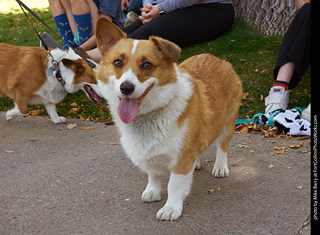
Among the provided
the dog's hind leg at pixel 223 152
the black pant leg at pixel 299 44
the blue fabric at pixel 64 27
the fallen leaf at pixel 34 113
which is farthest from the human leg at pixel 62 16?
the dog's hind leg at pixel 223 152

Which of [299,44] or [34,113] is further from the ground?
[299,44]

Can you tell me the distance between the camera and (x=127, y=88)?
8.18ft

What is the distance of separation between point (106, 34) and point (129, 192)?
1275 millimetres

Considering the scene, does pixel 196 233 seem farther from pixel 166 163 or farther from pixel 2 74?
pixel 2 74

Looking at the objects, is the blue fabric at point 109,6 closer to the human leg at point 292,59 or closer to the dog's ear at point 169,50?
the human leg at point 292,59

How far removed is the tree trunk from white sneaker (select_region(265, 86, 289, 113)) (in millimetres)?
1774

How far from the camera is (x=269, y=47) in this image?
606 cm

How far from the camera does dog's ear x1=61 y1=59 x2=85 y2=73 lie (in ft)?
16.8

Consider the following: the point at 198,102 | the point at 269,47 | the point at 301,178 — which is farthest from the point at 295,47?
the point at 198,102

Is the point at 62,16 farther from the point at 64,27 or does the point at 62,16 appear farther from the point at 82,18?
the point at 82,18

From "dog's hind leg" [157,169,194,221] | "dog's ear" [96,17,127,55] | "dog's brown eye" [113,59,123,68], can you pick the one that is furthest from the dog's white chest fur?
"dog's ear" [96,17,127,55]

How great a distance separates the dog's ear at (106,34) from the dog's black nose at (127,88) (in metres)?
0.50

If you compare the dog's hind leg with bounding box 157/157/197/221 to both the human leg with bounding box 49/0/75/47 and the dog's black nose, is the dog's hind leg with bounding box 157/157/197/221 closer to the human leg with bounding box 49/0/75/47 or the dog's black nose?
the dog's black nose

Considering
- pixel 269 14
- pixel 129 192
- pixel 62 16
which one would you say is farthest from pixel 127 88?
pixel 269 14
